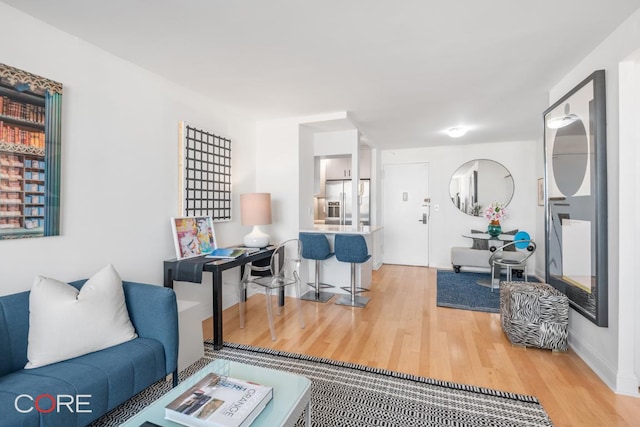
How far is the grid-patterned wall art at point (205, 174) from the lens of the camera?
2963 mm

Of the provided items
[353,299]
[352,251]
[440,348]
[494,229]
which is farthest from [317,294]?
[494,229]

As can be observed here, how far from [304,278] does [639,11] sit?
148 inches

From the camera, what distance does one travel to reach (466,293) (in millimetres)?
4195

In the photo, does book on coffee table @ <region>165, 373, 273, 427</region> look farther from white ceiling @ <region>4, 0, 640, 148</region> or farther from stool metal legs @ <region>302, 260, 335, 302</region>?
stool metal legs @ <region>302, 260, 335, 302</region>

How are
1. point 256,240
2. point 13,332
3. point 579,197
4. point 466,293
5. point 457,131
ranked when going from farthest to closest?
1. point 457,131
2. point 466,293
3. point 256,240
4. point 579,197
5. point 13,332

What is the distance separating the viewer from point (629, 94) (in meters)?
1.93

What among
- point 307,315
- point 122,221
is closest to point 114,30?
point 122,221

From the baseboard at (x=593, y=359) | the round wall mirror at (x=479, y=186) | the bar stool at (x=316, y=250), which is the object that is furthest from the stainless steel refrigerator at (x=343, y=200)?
the baseboard at (x=593, y=359)

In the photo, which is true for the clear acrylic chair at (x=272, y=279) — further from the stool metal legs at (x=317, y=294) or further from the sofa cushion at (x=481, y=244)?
the sofa cushion at (x=481, y=244)

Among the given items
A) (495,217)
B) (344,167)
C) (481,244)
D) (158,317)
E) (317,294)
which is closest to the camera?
(158,317)

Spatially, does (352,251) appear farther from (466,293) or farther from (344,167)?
(344,167)

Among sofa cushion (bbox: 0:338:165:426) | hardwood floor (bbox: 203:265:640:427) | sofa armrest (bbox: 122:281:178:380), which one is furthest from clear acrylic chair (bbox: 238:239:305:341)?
sofa cushion (bbox: 0:338:165:426)

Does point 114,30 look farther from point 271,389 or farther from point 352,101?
point 271,389

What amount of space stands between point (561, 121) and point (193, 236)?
136 inches
